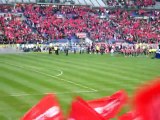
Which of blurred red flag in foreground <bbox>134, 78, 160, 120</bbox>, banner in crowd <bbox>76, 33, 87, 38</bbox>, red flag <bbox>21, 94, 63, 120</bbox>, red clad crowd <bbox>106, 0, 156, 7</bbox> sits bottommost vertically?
banner in crowd <bbox>76, 33, 87, 38</bbox>

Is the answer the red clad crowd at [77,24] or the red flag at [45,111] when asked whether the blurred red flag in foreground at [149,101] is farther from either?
the red clad crowd at [77,24]

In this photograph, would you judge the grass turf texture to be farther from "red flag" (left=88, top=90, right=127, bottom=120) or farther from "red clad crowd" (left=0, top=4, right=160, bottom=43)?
"red clad crowd" (left=0, top=4, right=160, bottom=43)

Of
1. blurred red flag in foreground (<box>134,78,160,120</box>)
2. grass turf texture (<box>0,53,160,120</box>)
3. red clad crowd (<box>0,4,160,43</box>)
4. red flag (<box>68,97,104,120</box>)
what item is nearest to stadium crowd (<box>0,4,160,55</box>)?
red clad crowd (<box>0,4,160,43</box>)

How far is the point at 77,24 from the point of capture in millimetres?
65375

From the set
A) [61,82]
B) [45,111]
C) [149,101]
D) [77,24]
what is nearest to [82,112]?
[45,111]

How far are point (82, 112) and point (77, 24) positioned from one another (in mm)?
61990

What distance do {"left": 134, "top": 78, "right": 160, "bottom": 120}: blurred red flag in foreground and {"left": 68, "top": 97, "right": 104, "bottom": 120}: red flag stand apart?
0.94 m

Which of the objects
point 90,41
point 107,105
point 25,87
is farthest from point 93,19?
point 107,105

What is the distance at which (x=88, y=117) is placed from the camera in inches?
145

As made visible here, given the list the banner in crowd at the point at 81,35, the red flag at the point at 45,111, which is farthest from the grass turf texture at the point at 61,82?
the banner in crowd at the point at 81,35

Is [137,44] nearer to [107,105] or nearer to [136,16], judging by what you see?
[136,16]

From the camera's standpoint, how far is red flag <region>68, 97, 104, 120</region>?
3.69 meters

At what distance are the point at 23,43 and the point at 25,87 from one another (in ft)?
110

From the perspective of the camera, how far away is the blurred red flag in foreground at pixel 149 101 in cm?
277
